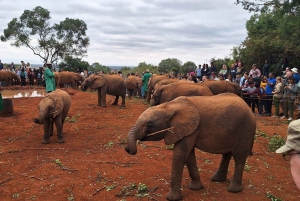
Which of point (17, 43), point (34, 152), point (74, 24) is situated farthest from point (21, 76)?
point (34, 152)

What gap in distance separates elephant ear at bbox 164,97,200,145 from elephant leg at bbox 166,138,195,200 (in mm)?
150

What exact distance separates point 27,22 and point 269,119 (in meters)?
32.9

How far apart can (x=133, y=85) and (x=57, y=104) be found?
584 inches

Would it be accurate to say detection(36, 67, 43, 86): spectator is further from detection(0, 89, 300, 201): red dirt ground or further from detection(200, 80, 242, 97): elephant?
detection(200, 80, 242, 97): elephant

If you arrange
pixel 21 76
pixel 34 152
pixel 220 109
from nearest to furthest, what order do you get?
pixel 220 109 → pixel 34 152 → pixel 21 76

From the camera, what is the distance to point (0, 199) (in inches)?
244

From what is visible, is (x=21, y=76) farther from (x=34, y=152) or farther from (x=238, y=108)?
(x=238, y=108)

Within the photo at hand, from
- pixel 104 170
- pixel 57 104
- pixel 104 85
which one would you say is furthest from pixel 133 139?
pixel 104 85

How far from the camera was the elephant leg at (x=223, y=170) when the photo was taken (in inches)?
269

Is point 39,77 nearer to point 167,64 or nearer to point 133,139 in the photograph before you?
point 133,139

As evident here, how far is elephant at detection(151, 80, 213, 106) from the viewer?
502 inches

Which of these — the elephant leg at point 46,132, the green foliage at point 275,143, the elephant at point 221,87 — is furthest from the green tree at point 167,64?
the elephant leg at point 46,132

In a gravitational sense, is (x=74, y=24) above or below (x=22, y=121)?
above

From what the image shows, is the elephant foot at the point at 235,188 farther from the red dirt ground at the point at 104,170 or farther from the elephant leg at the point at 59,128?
the elephant leg at the point at 59,128
